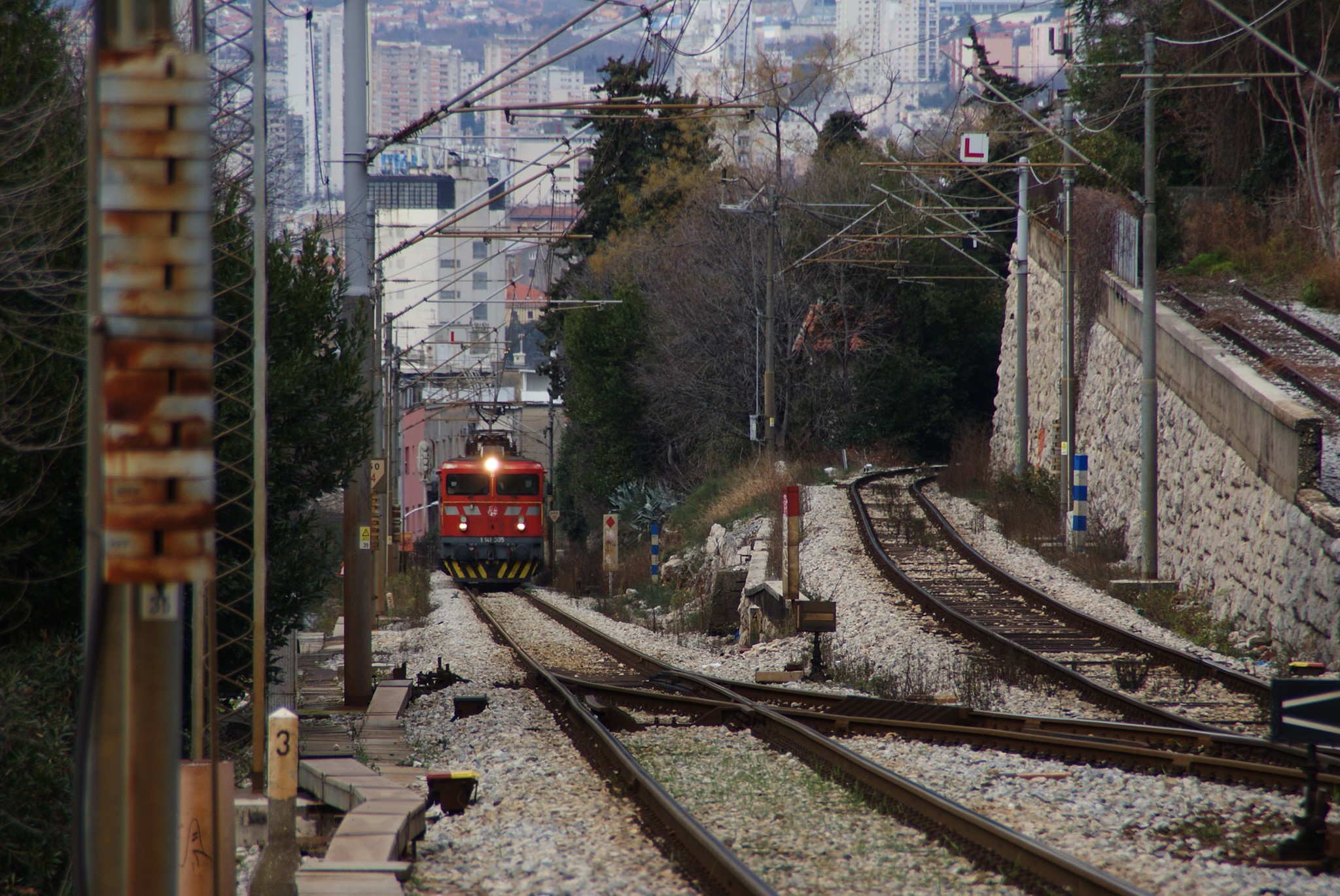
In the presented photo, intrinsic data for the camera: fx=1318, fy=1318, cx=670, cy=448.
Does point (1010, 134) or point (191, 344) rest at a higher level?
point (1010, 134)

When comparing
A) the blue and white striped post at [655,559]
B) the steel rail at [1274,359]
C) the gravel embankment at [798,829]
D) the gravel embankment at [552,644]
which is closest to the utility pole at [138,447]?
the gravel embankment at [798,829]

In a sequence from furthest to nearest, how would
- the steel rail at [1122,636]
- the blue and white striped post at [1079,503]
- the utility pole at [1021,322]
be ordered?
the utility pole at [1021,322] → the blue and white striped post at [1079,503] → the steel rail at [1122,636]

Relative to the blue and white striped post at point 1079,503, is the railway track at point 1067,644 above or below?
below

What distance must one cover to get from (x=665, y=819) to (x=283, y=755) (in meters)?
2.24

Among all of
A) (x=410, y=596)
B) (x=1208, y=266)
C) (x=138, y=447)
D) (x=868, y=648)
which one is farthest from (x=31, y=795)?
(x=1208, y=266)

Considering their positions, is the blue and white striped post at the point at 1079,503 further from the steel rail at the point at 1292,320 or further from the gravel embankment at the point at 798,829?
the gravel embankment at the point at 798,829

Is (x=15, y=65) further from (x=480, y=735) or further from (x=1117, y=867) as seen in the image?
(x=1117, y=867)

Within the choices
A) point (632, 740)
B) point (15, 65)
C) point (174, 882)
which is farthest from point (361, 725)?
point (174, 882)

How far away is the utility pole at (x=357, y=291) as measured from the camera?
12.0m

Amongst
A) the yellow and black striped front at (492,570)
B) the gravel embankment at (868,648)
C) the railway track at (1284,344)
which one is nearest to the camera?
the gravel embankment at (868,648)

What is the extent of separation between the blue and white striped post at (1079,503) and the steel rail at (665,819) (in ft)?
40.7

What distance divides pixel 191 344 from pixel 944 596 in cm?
1570

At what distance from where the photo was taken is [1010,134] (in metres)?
21.9

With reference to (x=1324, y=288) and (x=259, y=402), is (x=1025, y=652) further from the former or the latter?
(x=1324, y=288)
